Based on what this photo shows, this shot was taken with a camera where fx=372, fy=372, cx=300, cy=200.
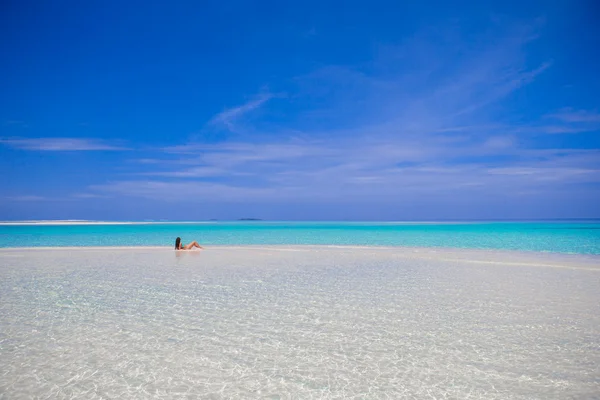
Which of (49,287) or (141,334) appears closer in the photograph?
(141,334)

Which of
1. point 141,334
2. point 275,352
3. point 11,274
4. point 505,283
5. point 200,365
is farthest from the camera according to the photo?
point 11,274

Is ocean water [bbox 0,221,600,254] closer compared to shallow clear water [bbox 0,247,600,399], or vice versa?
shallow clear water [bbox 0,247,600,399]

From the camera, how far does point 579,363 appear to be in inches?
192

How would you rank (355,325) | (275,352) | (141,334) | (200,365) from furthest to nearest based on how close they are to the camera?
1. (355,325)
2. (141,334)
3. (275,352)
4. (200,365)

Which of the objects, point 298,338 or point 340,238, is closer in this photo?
point 298,338

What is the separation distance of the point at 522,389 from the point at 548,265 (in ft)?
43.9

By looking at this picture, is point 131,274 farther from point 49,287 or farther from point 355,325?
point 355,325

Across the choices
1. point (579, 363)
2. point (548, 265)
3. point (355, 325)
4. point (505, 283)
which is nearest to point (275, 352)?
point (355, 325)

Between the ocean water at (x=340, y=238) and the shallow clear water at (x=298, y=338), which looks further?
the ocean water at (x=340, y=238)

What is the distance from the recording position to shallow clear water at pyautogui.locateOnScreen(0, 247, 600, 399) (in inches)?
167

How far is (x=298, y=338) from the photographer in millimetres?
5844

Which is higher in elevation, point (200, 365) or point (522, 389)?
point (200, 365)

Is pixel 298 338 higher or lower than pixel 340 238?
lower

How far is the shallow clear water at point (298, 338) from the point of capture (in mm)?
4234
